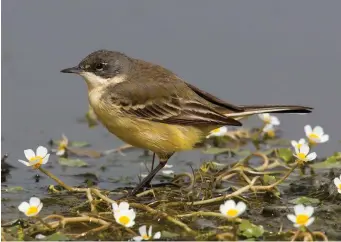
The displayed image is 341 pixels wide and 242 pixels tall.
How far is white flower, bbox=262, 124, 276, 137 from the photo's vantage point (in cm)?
1163

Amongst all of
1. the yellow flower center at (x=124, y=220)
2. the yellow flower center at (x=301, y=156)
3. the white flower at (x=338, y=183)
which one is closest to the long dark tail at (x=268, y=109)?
the yellow flower center at (x=301, y=156)

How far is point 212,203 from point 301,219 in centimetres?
151

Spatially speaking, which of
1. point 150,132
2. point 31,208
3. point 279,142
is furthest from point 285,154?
point 31,208

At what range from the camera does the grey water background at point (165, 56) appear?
12.6 meters

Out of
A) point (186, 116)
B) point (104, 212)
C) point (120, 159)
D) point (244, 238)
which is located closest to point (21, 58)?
point (120, 159)

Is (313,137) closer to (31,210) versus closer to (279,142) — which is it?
(279,142)

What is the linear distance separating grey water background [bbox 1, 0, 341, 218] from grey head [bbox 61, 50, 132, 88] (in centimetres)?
108

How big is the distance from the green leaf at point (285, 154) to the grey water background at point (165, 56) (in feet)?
3.04

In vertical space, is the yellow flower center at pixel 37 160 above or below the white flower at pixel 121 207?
above

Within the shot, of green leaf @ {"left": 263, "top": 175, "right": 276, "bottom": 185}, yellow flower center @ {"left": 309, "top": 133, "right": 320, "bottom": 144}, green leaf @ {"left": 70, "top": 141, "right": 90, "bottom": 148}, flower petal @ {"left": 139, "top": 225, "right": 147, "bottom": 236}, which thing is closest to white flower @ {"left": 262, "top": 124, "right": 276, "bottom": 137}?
yellow flower center @ {"left": 309, "top": 133, "right": 320, "bottom": 144}

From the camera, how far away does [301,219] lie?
8102mm

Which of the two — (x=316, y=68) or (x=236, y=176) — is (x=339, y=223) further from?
(x=316, y=68)

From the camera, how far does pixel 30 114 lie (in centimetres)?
1284

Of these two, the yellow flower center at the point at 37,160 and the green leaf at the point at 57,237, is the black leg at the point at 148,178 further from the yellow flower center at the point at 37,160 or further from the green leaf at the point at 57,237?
the green leaf at the point at 57,237
